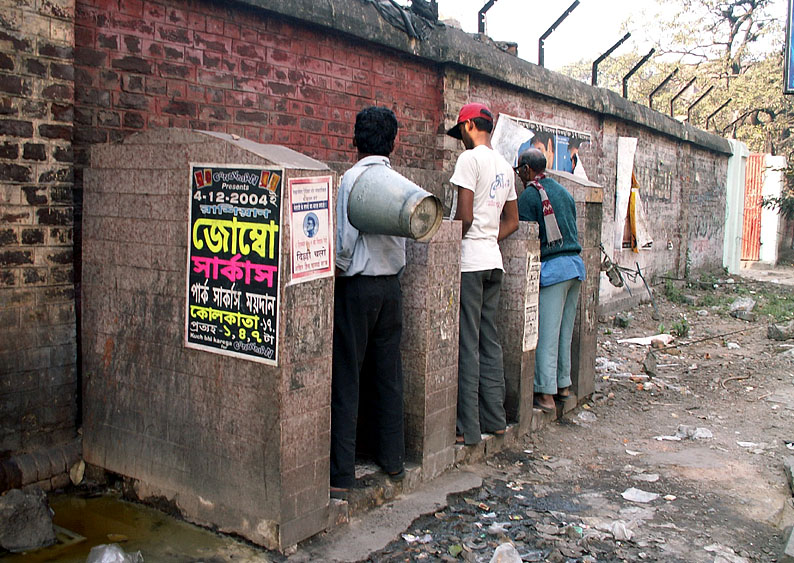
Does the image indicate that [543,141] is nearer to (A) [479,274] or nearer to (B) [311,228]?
(A) [479,274]

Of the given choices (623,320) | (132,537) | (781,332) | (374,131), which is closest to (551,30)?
(623,320)

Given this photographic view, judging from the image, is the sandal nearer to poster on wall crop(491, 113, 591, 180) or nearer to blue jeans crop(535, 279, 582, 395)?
blue jeans crop(535, 279, 582, 395)

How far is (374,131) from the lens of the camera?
3662 mm

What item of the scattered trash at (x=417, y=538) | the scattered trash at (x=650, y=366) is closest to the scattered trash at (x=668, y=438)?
the scattered trash at (x=650, y=366)

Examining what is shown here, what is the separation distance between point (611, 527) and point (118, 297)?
2618 mm

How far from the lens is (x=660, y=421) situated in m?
5.75

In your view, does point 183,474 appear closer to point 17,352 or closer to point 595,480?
point 17,352

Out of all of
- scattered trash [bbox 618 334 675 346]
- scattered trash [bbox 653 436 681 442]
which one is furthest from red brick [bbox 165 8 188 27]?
scattered trash [bbox 618 334 675 346]

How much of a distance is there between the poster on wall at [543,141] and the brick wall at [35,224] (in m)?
4.89

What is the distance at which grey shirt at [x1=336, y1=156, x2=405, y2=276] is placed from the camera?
3539 mm

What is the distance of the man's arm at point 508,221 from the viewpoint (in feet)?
15.7

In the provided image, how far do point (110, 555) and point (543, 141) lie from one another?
713 centimetres

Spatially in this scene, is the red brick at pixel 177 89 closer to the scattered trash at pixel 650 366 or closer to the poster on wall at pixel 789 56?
the scattered trash at pixel 650 366

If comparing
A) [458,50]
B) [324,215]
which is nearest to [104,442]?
[324,215]
